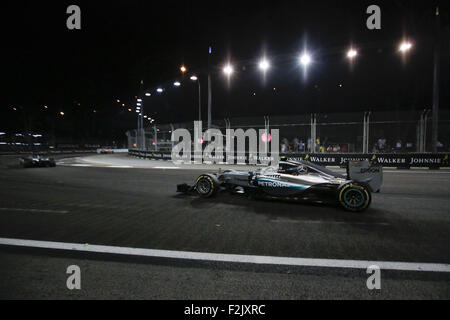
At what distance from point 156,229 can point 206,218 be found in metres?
1.03

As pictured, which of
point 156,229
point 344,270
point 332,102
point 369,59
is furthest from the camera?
point 332,102

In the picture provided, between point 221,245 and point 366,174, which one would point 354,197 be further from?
point 221,245

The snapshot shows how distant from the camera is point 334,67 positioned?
22.6 m

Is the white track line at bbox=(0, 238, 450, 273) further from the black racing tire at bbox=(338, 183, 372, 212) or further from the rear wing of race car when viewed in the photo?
the rear wing of race car

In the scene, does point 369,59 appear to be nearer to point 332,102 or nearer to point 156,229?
point 332,102

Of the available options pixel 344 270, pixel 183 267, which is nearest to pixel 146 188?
pixel 183 267

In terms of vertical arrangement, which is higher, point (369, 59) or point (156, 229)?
point (369, 59)

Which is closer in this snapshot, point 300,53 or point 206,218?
point 206,218

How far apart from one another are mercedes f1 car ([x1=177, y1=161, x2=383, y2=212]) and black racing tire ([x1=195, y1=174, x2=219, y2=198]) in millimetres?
719

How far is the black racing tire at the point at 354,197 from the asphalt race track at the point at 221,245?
0.21m

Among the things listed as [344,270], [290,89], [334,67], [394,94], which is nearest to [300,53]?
[334,67]

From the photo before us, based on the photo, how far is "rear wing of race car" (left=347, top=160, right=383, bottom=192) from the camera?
5.44 metres
